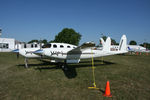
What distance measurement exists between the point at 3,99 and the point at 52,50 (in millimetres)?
5372

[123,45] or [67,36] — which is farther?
[67,36]

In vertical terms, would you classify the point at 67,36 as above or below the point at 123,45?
above

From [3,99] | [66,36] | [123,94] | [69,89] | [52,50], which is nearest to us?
[3,99]

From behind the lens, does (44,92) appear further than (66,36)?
No

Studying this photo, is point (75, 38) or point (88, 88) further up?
point (75, 38)

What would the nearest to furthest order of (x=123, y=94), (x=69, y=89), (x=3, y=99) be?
(x=3, y=99) < (x=123, y=94) < (x=69, y=89)

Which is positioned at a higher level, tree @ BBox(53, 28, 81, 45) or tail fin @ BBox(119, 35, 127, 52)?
tree @ BBox(53, 28, 81, 45)

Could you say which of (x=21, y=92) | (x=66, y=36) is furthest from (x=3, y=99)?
(x=66, y=36)

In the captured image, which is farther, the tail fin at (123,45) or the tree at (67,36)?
the tree at (67,36)

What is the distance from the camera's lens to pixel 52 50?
9.13m

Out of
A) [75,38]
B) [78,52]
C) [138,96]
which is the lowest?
[138,96]

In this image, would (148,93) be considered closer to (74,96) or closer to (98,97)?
(98,97)

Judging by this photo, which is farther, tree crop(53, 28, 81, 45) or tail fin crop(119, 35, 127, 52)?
tree crop(53, 28, 81, 45)

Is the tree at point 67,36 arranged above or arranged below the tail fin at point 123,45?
above
